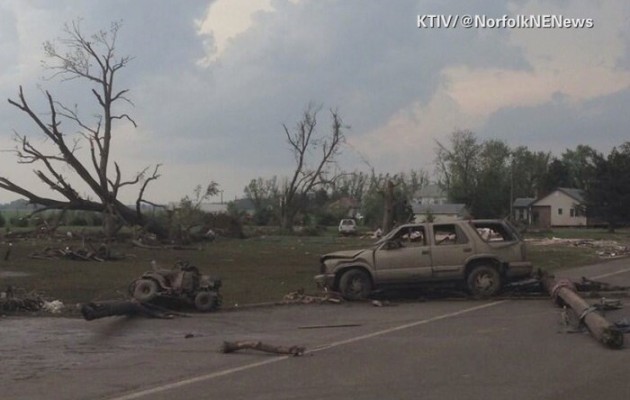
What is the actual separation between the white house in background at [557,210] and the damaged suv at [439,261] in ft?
307

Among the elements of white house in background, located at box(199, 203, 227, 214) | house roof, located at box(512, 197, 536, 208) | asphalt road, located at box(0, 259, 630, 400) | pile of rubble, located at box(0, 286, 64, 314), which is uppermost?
house roof, located at box(512, 197, 536, 208)

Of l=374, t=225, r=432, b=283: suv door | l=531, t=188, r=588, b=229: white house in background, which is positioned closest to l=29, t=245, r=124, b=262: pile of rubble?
l=374, t=225, r=432, b=283: suv door

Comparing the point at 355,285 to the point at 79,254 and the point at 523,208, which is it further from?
the point at 523,208

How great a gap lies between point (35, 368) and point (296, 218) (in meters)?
89.0

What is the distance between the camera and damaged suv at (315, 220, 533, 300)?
19062 millimetres

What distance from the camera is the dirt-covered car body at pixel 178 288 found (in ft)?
55.2

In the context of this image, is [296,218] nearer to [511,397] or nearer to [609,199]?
[609,199]

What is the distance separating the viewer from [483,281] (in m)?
19.1

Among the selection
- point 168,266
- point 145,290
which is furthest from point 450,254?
point 168,266

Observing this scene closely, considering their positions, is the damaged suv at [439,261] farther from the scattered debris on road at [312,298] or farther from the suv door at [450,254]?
the scattered debris on road at [312,298]

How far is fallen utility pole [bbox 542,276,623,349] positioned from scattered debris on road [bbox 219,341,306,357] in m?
4.07

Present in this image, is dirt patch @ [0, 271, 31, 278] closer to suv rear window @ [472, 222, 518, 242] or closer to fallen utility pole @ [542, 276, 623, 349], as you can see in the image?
suv rear window @ [472, 222, 518, 242]

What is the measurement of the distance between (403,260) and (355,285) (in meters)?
1.22

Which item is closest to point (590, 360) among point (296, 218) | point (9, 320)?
point (9, 320)
